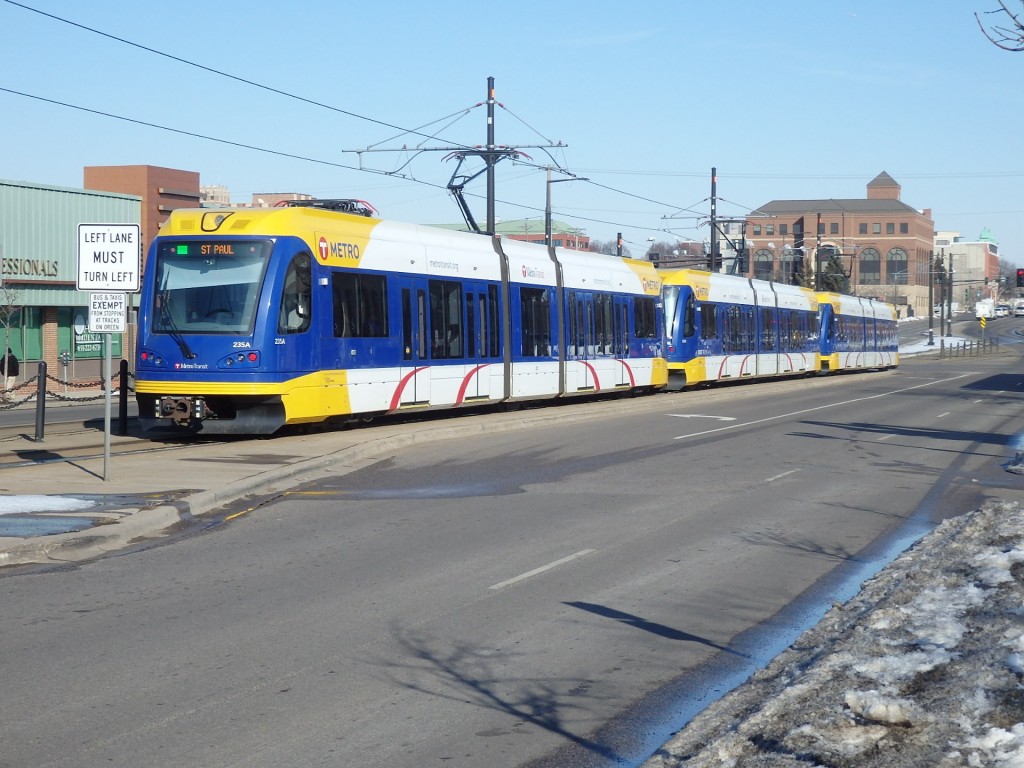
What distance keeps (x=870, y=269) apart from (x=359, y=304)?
160 metres

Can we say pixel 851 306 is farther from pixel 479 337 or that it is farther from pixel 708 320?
pixel 479 337

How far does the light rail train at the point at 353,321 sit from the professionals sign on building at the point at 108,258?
4706mm

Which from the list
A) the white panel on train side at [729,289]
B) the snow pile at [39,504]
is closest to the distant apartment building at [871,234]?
the white panel on train side at [729,289]

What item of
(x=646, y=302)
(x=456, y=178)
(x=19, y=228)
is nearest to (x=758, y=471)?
(x=646, y=302)

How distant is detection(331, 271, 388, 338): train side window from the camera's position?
20.0 meters

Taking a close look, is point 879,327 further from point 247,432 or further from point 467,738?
point 467,738

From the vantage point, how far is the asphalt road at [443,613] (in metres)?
5.77

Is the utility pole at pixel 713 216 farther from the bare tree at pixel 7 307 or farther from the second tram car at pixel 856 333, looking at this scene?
the bare tree at pixel 7 307

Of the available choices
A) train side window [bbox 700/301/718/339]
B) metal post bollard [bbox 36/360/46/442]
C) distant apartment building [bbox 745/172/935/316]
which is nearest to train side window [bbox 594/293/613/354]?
train side window [bbox 700/301/718/339]

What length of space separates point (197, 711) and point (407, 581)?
3377 millimetres

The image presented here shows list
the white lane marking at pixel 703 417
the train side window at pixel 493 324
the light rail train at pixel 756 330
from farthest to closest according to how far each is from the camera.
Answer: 1. the light rail train at pixel 756 330
2. the white lane marking at pixel 703 417
3. the train side window at pixel 493 324

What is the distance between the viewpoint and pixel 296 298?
19.0 metres

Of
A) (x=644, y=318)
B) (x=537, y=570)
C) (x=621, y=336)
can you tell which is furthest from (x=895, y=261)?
(x=537, y=570)

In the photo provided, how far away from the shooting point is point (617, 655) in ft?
23.8
